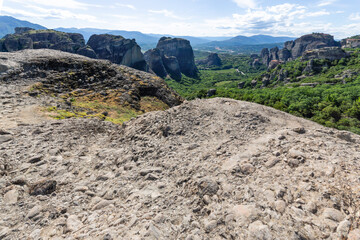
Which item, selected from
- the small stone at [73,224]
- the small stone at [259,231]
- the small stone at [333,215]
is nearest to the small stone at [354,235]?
the small stone at [333,215]

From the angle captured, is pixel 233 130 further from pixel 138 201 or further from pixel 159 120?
pixel 138 201

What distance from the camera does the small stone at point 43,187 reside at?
8094 millimetres

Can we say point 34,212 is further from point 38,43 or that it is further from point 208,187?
point 38,43

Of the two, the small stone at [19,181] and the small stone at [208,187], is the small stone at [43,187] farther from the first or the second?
the small stone at [208,187]

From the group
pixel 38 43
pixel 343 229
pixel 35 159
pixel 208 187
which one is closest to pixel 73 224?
pixel 208 187

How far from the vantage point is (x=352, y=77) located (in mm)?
87812

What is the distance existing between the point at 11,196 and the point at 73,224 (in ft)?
11.7

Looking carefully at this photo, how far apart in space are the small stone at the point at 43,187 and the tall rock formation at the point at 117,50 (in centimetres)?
12949

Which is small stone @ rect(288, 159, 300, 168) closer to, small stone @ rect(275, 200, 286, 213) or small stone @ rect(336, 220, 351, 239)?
small stone @ rect(275, 200, 286, 213)

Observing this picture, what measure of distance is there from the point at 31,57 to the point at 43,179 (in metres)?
27.8

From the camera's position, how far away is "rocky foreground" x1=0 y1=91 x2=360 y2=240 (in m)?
5.96

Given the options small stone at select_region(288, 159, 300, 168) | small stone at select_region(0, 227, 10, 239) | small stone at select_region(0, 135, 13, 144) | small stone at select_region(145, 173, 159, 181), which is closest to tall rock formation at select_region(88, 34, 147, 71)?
small stone at select_region(0, 135, 13, 144)

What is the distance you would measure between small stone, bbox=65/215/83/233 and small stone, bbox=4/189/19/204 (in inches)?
113

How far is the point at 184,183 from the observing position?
27.0 feet
